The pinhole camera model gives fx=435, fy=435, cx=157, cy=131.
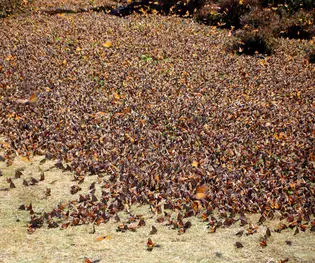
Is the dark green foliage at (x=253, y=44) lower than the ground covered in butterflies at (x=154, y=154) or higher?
higher

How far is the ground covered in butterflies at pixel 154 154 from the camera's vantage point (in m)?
4.19

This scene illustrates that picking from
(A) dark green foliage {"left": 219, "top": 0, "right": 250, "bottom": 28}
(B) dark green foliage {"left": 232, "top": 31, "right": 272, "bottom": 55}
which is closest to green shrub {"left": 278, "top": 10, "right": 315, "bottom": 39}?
(A) dark green foliage {"left": 219, "top": 0, "right": 250, "bottom": 28}

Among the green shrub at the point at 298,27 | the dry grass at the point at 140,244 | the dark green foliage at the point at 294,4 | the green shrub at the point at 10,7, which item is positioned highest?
the dark green foliage at the point at 294,4

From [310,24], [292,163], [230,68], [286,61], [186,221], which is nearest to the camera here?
[186,221]

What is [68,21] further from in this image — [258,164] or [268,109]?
[258,164]

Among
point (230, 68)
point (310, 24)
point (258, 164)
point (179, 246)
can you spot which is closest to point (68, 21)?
point (230, 68)

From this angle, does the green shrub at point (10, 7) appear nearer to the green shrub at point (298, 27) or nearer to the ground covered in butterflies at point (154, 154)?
the ground covered in butterflies at point (154, 154)

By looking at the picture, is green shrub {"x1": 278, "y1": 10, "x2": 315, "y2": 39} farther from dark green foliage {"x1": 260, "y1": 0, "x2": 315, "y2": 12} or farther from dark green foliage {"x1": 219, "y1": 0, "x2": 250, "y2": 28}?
dark green foliage {"x1": 219, "y1": 0, "x2": 250, "y2": 28}

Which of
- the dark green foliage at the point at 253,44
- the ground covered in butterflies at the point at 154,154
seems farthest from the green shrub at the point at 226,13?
the ground covered in butterflies at the point at 154,154

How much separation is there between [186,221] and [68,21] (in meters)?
Result: 10.0

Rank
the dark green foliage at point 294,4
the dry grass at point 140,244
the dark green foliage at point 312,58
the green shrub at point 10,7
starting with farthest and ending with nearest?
the green shrub at point 10,7
the dark green foliage at point 294,4
the dark green foliage at point 312,58
the dry grass at point 140,244

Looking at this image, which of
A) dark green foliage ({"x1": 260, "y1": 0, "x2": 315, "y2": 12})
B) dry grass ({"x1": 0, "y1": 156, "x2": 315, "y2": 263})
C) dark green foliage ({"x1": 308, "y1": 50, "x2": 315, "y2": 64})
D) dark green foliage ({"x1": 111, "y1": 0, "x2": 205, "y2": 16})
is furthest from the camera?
dark green foliage ({"x1": 111, "y1": 0, "x2": 205, "y2": 16})

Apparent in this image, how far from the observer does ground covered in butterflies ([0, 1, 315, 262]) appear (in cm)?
419

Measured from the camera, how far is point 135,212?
4.69 m
